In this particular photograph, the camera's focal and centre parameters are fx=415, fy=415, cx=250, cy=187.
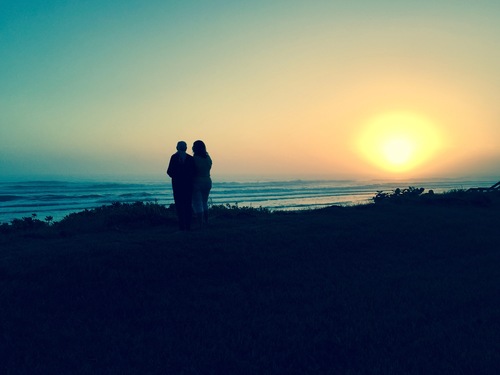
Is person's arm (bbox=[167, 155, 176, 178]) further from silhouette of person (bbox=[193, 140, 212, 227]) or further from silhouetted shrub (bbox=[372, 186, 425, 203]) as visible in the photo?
silhouetted shrub (bbox=[372, 186, 425, 203])

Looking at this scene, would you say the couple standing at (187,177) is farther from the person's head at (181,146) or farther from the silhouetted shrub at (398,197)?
the silhouetted shrub at (398,197)

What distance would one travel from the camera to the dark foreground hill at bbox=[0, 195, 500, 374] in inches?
176

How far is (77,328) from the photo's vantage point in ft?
17.2

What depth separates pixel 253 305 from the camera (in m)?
6.10

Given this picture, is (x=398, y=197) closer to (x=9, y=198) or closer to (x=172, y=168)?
(x=172, y=168)

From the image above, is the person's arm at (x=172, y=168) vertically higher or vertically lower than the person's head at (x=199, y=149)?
lower

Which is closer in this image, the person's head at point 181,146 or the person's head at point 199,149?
the person's head at point 181,146

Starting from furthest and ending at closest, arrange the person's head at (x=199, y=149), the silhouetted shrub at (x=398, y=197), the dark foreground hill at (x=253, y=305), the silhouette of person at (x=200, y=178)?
1. the silhouetted shrub at (x=398, y=197)
2. the person's head at (x=199, y=149)
3. the silhouette of person at (x=200, y=178)
4. the dark foreground hill at (x=253, y=305)

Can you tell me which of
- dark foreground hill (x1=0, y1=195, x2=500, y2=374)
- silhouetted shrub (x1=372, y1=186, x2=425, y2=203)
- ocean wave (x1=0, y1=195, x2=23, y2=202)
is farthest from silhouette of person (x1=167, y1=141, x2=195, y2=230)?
ocean wave (x1=0, y1=195, x2=23, y2=202)

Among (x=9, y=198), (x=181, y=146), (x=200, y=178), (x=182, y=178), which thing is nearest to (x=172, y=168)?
(x=182, y=178)

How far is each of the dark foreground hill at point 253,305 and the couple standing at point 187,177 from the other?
134 centimetres

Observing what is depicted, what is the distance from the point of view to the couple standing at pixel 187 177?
34.8 feet

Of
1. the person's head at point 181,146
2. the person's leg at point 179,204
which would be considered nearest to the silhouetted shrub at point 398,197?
the person's leg at point 179,204

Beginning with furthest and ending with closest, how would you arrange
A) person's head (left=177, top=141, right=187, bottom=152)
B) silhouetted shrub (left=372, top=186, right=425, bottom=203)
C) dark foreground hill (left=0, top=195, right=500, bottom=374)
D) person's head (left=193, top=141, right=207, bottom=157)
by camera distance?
silhouetted shrub (left=372, top=186, right=425, bottom=203) < person's head (left=193, top=141, right=207, bottom=157) < person's head (left=177, top=141, right=187, bottom=152) < dark foreground hill (left=0, top=195, right=500, bottom=374)
